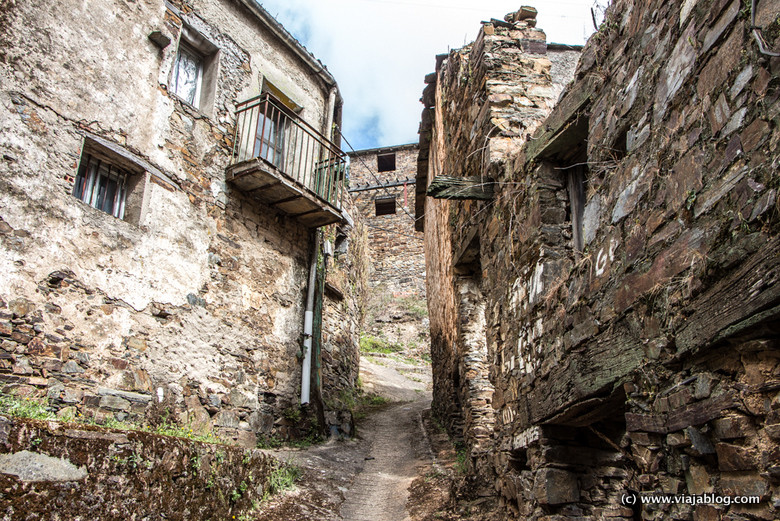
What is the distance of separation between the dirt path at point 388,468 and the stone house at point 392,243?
9.78m

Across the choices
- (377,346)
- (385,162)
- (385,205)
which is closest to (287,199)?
(377,346)

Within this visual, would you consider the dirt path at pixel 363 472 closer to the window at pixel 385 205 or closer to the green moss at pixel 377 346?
the green moss at pixel 377 346

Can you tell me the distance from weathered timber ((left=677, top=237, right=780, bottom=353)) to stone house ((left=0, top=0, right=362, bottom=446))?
497 centimetres

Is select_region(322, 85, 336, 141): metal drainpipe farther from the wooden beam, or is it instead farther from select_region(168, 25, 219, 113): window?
select_region(168, 25, 219, 113): window

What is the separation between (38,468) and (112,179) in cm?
378

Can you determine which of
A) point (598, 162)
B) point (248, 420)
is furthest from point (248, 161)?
point (598, 162)

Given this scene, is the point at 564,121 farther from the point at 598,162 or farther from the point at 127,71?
the point at 127,71

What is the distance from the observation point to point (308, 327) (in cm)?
805

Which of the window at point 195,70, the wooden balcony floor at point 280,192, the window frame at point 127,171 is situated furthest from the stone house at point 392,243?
the window frame at point 127,171

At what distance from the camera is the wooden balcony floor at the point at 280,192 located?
23.4 ft

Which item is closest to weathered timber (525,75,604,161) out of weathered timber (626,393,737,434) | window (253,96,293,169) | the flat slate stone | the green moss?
weathered timber (626,393,737,434)

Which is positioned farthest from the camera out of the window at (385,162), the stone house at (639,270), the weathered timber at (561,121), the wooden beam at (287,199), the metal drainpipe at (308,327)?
the window at (385,162)

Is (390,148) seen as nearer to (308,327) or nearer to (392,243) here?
(392,243)

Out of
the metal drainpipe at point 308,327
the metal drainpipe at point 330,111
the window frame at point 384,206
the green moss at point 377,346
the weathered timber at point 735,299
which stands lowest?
the weathered timber at point 735,299
